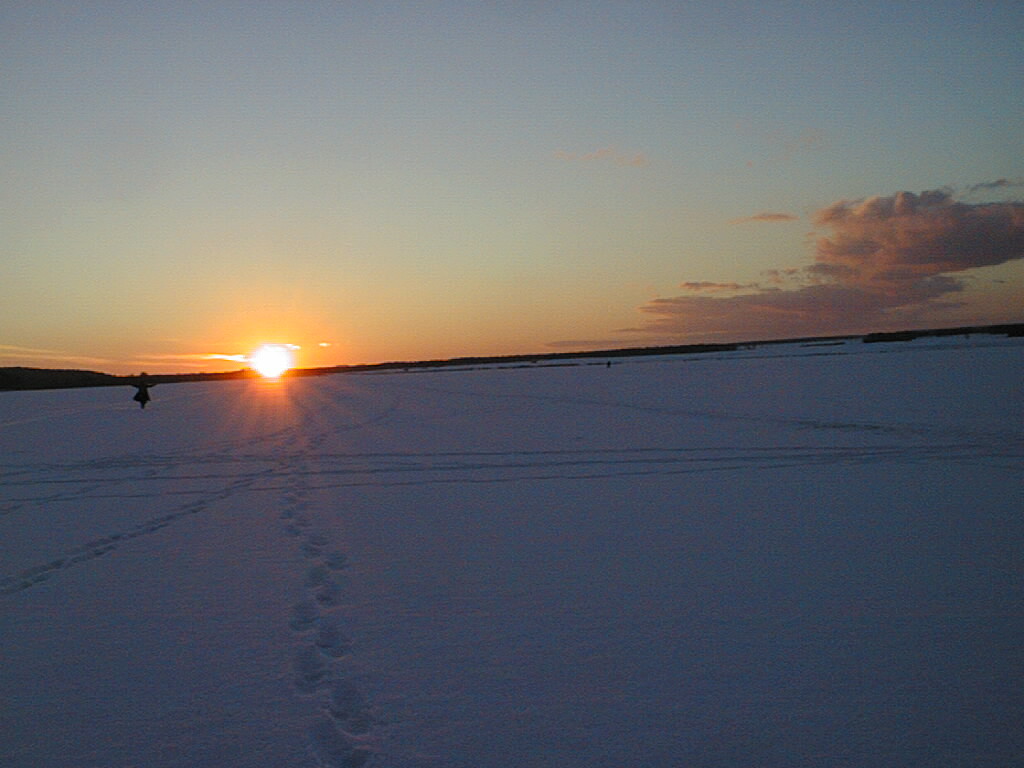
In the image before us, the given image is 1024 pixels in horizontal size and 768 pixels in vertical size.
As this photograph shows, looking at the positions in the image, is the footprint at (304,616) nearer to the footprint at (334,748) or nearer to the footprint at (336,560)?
the footprint at (336,560)

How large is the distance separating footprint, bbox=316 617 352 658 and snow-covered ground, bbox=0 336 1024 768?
0.06ft

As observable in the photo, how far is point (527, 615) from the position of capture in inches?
185

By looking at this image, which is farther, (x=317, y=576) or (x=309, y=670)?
(x=317, y=576)

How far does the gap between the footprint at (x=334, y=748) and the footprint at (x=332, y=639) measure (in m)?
0.81

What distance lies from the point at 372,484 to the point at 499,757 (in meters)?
7.28

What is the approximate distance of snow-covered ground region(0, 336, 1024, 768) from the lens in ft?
10.6

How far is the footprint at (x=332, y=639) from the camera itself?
417 centimetres

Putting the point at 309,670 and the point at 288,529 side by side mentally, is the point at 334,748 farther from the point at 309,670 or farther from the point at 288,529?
the point at 288,529

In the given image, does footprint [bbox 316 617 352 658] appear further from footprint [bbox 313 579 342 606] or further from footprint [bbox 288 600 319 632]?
footprint [bbox 313 579 342 606]

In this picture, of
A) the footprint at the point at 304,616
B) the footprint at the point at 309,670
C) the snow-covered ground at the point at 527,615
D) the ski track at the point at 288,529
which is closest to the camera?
the snow-covered ground at the point at 527,615

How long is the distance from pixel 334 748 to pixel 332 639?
4.06ft

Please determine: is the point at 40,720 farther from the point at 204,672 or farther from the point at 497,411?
the point at 497,411

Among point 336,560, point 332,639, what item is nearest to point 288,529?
point 336,560

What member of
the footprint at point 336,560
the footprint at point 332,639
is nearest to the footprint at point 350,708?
the footprint at point 332,639
